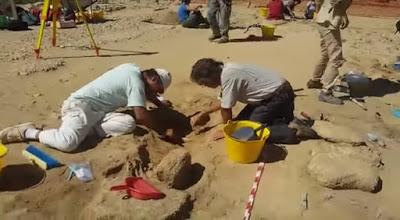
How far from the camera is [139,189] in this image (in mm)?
3465

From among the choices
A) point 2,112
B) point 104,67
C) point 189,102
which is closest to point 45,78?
point 104,67

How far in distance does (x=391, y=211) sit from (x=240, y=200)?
1.16m

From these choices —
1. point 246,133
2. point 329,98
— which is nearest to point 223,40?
point 329,98

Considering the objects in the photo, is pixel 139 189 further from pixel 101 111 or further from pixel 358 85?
pixel 358 85

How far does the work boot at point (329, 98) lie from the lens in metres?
5.61

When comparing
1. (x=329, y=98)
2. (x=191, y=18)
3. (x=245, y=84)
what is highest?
(x=245, y=84)

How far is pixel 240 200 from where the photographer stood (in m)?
3.59

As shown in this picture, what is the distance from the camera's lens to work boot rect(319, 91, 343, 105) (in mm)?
5607

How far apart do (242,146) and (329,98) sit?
7.26 ft

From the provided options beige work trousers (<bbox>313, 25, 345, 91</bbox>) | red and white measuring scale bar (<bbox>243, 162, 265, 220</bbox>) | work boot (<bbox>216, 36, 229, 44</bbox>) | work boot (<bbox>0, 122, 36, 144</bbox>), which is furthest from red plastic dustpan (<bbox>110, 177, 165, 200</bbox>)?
work boot (<bbox>216, 36, 229, 44</bbox>)

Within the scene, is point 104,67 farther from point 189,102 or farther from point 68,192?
point 68,192

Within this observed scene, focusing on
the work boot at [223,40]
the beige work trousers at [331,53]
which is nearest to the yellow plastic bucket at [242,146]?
the beige work trousers at [331,53]

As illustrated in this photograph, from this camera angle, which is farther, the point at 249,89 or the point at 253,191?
the point at 249,89

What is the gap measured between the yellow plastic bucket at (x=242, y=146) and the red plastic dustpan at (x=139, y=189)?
796 mm
